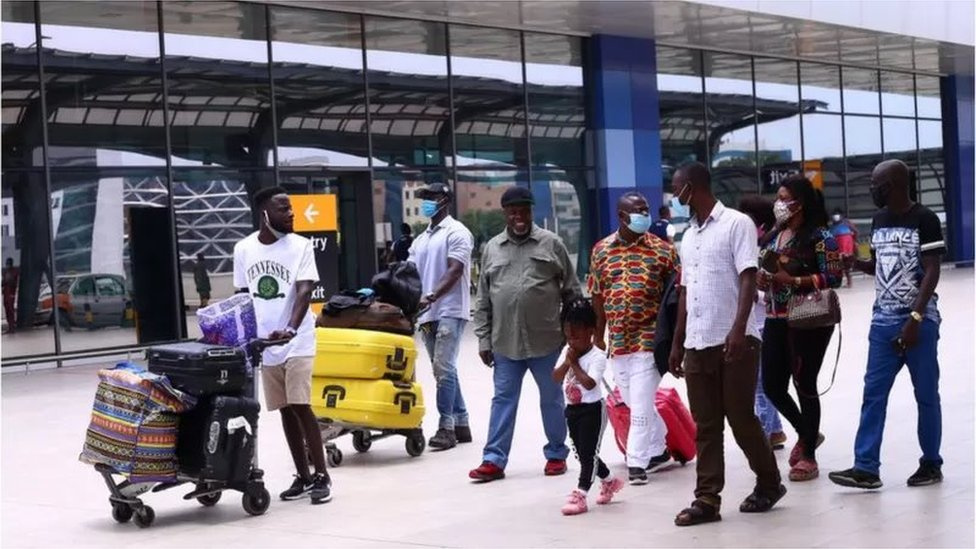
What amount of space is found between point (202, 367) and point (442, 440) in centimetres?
285

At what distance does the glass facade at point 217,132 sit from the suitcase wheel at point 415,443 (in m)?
9.49

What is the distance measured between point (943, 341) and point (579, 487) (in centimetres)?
991

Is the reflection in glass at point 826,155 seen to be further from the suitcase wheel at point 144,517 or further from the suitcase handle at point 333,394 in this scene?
the suitcase wheel at point 144,517

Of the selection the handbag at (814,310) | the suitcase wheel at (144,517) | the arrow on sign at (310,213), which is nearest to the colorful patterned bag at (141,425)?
the suitcase wheel at (144,517)

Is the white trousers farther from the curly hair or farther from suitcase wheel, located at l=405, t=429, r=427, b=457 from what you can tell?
suitcase wheel, located at l=405, t=429, r=427, b=457

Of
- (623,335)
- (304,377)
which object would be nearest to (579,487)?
(623,335)

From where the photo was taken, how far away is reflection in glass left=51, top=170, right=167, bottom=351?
733 inches

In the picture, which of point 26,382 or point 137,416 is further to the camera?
point 26,382

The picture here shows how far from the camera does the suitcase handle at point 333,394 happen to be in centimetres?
965

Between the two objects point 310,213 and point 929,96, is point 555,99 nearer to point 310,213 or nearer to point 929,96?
Result: point 310,213

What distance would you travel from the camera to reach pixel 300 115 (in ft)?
68.9

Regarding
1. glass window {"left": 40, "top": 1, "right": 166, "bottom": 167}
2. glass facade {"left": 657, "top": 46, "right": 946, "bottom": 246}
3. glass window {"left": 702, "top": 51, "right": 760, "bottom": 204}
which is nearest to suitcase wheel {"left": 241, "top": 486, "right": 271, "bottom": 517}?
glass window {"left": 40, "top": 1, "right": 166, "bottom": 167}

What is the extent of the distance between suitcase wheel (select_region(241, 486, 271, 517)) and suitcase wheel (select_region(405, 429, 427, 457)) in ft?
6.42

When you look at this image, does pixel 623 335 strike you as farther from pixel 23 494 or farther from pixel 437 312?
pixel 23 494
